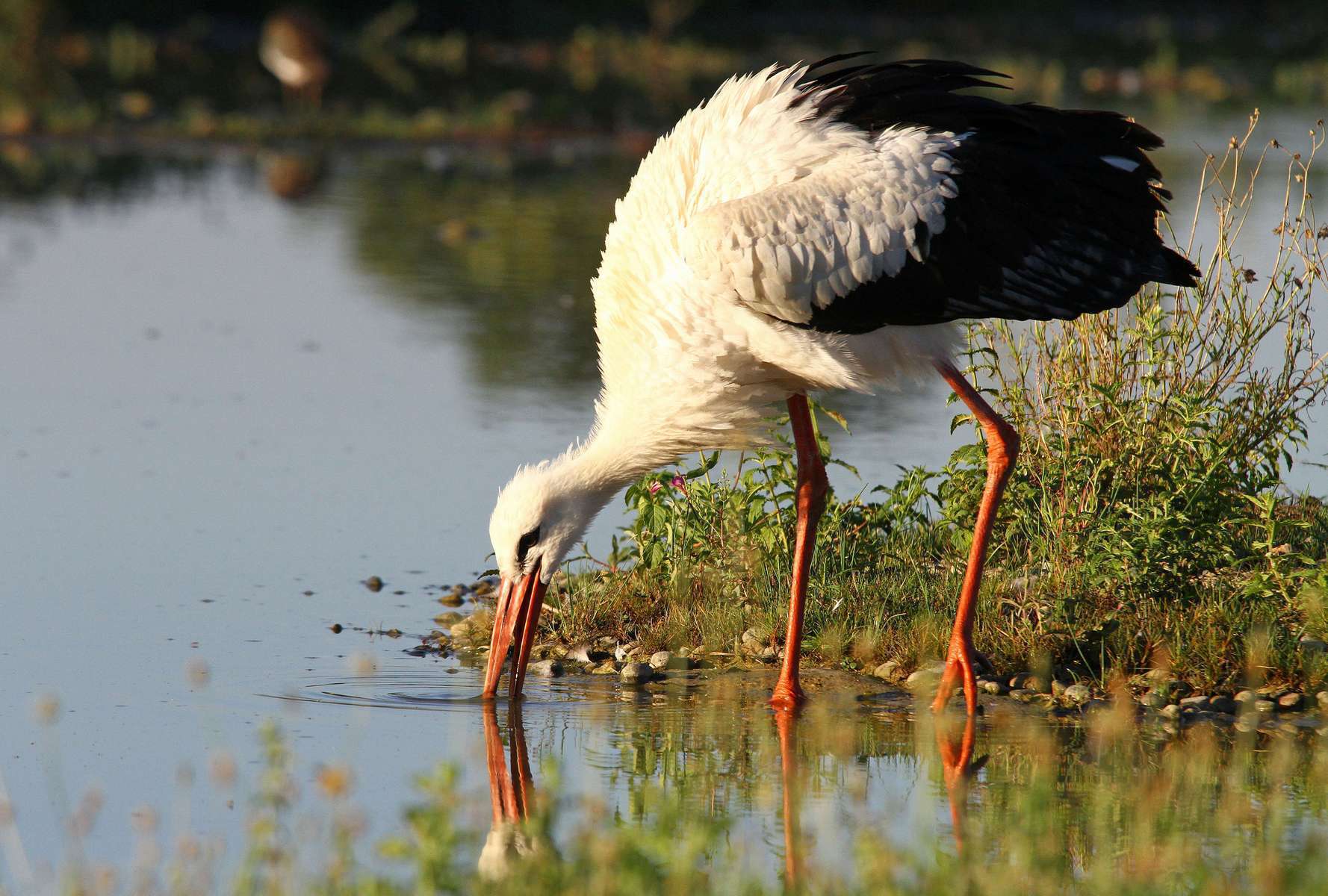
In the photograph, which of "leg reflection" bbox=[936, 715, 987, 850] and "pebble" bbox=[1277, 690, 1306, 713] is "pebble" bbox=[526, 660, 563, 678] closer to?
"leg reflection" bbox=[936, 715, 987, 850]

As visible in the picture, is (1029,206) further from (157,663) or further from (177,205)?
(177,205)

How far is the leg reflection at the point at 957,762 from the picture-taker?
4.85 m

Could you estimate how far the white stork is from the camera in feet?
18.4

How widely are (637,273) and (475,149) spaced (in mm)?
15163

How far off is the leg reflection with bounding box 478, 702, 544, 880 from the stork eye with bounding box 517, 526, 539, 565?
0.44m

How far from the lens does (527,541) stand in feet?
19.1

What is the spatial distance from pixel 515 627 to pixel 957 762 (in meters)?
1.39

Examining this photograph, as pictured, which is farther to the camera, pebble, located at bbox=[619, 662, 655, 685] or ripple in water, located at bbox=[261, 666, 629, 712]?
pebble, located at bbox=[619, 662, 655, 685]

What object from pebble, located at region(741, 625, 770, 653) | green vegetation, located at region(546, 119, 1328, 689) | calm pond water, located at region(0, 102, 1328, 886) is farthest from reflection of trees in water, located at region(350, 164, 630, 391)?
pebble, located at region(741, 625, 770, 653)

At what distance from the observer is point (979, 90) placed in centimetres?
2475

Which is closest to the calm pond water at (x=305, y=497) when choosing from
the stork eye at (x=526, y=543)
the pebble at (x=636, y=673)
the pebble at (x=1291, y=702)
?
the pebble at (x=636, y=673)

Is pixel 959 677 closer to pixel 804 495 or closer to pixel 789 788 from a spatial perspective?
pixel 804 495

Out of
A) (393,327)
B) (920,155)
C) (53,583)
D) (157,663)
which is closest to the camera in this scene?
(920,155)

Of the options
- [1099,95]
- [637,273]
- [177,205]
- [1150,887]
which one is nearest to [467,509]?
[637,273]
